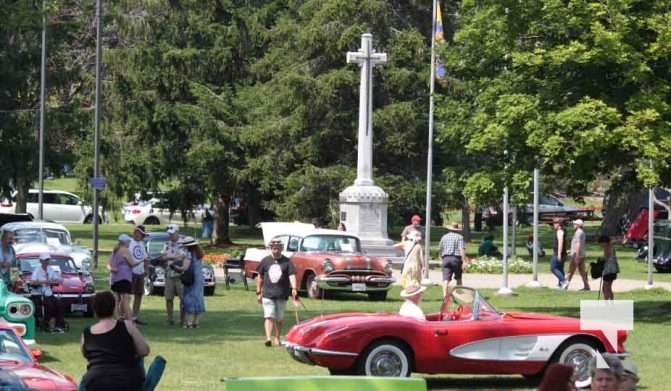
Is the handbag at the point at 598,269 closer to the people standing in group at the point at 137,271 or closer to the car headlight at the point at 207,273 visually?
the people standing in group at the point at 137,271

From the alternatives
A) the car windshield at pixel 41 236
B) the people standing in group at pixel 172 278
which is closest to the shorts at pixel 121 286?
the people standing in group at pixel 172 278

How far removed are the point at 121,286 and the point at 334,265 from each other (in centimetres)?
792

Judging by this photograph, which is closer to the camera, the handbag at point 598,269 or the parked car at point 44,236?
the handbag at point 598,269

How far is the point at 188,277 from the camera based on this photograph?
74.8 feet

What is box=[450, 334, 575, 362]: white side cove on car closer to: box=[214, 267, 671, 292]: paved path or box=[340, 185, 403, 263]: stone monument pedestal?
box=[214, 267, 671, 292]: paved path

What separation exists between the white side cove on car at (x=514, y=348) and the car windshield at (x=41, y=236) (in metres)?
19.7

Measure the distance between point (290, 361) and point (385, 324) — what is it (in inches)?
123

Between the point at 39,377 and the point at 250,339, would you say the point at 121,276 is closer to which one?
the point at 250,339

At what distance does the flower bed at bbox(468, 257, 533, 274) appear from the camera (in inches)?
1547

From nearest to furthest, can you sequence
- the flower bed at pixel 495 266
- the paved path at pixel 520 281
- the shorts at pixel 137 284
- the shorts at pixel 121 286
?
1. the shorts at pixel 121 286
2. the shorts at pixel 137 284
3. the paved path at pixel 520 281
4. the flower bed at pixel 495 266

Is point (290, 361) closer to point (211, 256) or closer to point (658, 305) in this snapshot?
point (658, 305)

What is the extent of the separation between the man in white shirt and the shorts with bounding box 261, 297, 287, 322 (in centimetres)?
380

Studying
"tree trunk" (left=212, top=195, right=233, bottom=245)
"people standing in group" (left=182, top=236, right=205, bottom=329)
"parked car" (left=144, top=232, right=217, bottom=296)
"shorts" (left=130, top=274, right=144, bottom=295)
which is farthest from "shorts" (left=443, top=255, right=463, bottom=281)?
"tree trunk" (left=212, top=195, right=233, bottom=245)

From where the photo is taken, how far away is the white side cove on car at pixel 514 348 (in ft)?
50.5
